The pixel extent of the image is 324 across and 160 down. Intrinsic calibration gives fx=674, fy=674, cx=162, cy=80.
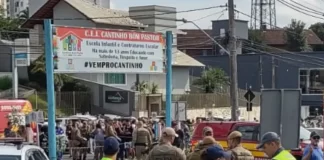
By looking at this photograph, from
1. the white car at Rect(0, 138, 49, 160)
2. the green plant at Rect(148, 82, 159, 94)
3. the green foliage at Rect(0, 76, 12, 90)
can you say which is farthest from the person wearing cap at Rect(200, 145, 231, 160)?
the green foliage at Rect(0, 76, 12, 90)

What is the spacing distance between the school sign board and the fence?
75.5 feet

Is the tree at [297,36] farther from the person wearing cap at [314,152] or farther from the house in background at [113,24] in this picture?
the person wearing cap at [314,152]

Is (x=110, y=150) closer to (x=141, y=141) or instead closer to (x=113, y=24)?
(x=141, y=141)

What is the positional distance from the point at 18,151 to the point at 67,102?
125ft

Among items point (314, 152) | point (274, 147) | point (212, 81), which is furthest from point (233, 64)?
point (212, 81)

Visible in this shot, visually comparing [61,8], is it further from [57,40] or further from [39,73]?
[57,40]

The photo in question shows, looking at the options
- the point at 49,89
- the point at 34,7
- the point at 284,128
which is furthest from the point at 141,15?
the point at 284,128

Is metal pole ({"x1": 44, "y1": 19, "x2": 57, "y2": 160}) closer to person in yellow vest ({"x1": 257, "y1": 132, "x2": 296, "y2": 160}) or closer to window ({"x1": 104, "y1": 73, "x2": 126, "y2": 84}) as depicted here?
person in yellow vest ({"x1": 257, "y1": 132, "x2": 296, "y2": 160})

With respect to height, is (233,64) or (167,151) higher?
(233,64)

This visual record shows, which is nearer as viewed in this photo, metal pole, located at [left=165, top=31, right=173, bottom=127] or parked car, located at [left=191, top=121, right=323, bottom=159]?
parked car, located at [left=191, top=121, right=323, bottom=159]

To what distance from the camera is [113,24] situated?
5262 cm

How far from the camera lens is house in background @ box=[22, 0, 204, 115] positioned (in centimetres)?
5103

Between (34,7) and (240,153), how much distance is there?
6726 centimetres

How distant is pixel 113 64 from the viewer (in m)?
21.5
